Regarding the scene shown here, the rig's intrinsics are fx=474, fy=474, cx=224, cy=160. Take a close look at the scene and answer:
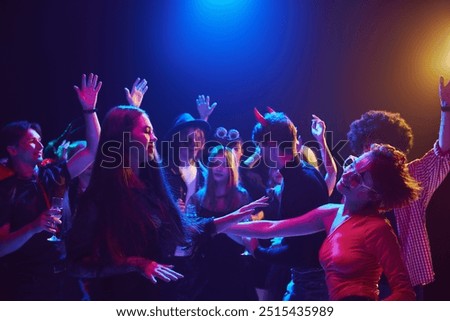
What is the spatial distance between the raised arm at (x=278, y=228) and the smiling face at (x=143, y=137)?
70cm

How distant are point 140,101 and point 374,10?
174 centimetres

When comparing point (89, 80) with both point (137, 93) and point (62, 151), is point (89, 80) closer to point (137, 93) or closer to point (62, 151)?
point (137, 93)

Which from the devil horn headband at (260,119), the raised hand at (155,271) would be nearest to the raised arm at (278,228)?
the raised hand at (155,271)

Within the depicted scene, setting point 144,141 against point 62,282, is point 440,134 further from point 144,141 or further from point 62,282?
point 62,282

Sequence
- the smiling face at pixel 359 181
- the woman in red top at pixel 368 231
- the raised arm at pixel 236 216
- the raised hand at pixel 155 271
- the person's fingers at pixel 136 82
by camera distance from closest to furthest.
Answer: the woman in red top at pixel 368 231 < the smiling face at pixel 359 181 < the raised hand at pixel 155 271 < the raised arm at pixel 236 216 < the person's fingers at pixel 136 82

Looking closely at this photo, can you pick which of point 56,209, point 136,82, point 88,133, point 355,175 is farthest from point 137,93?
point 355,175

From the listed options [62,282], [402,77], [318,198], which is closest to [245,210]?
[318,198]

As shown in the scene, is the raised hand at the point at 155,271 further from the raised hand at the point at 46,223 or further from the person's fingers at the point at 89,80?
the person's fingers at the point at 89,80

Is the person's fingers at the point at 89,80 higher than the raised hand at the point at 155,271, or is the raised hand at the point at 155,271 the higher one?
the person's fingers at the point at 89,80

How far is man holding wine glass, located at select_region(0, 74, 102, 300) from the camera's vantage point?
2.91 meters

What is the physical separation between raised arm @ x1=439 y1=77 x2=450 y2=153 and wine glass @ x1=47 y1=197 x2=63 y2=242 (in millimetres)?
2371

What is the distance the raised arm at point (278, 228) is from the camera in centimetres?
296

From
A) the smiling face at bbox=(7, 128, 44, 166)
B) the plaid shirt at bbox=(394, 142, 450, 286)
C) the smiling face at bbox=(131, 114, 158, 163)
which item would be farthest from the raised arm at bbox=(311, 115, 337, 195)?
the smiling face at bbox=(7, 128, 44, 166)

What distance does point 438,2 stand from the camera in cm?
330
